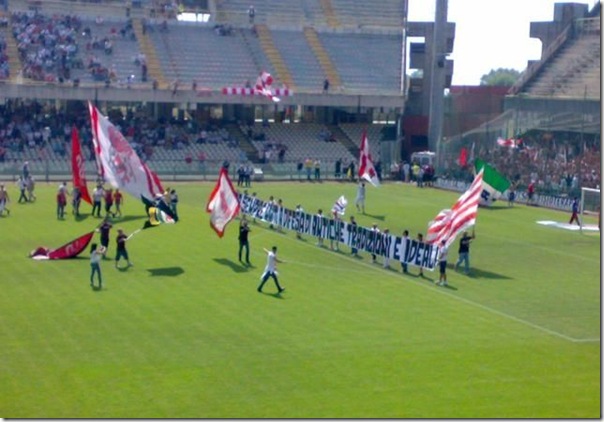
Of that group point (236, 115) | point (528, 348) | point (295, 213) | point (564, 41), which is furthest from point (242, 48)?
point (528, 348)

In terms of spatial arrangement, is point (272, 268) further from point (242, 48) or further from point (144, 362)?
point (242, 48)

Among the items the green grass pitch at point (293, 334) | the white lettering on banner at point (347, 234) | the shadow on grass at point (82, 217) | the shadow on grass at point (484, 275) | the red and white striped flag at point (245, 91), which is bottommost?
the green grass pitch at point (293, 334)

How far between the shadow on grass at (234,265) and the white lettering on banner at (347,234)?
13.4ft

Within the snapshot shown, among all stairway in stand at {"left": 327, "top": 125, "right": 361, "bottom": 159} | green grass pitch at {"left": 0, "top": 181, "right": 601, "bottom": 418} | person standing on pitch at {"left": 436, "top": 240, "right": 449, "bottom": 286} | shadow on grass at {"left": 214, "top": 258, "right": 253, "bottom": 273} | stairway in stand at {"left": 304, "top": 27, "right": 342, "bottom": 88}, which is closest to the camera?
green grass pitch at {"left": 0, "top": 181, "right": 601, "bottom": 418}

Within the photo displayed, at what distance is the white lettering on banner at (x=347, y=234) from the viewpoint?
35031 mm

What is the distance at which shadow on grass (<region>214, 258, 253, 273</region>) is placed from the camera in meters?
35.0

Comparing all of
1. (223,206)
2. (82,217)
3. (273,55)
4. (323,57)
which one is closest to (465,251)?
(223,206)

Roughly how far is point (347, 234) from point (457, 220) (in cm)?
406

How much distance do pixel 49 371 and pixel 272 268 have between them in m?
9.31

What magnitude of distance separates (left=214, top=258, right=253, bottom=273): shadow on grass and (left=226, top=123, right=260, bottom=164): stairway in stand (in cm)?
3375

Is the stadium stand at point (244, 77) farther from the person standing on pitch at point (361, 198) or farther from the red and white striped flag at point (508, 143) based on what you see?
the person standing on pitch at point (361, 198)

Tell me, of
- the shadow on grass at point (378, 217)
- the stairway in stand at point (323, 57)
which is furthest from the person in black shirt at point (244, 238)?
the stairway in stand at point (323, 57)

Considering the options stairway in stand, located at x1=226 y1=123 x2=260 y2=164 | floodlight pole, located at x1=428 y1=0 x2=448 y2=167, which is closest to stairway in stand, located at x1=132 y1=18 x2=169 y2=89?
stairway in stand, located at x1=226 y1=123 x2=260 y2=164

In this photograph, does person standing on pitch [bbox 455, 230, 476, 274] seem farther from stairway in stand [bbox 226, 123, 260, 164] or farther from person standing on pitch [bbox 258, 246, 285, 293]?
stairway in stand [bbox 226, 123, 260, 164]
